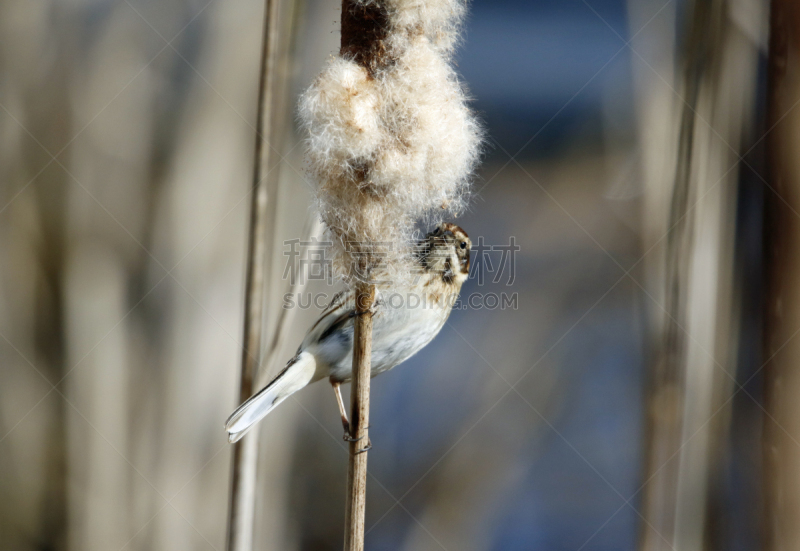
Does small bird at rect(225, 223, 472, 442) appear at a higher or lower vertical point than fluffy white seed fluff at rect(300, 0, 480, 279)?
lower

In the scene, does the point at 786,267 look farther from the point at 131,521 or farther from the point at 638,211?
the point at 131,521

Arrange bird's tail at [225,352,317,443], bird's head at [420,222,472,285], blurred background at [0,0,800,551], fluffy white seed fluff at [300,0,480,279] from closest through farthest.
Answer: fluffy white seed fluff at [300,0,480,279]
bird's tail at [225,352,317,443]
bird's head at [420,222,472,285]
blurred background at [0,0,800,551]

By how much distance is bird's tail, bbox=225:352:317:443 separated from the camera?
0.79m

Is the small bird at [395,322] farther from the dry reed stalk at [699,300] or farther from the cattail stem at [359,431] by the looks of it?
the dry reed stalk at [699,300]

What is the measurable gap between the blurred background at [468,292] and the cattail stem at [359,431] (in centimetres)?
48

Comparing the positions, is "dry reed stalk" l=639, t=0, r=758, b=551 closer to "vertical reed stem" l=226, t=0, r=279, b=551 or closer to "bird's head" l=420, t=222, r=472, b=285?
"bird's head" l=420, t=222, r=472, b=285

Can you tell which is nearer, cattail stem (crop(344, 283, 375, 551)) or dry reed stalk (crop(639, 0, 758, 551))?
cattail stem (crop(344, 283, 375, 551))

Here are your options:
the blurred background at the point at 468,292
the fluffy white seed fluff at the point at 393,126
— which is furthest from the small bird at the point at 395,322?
the fluffy white seed fluff at the point at 393,126

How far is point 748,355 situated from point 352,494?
1.15 metres

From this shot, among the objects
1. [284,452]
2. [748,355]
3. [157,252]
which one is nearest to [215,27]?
[157,252]

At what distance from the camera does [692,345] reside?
1251 millimetres

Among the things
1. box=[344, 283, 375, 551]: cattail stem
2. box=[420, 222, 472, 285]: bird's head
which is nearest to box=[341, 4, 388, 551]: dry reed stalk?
box=[344, 283, 375, 551]: cattail stem

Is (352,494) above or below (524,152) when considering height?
below

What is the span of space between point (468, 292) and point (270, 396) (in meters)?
0.65
